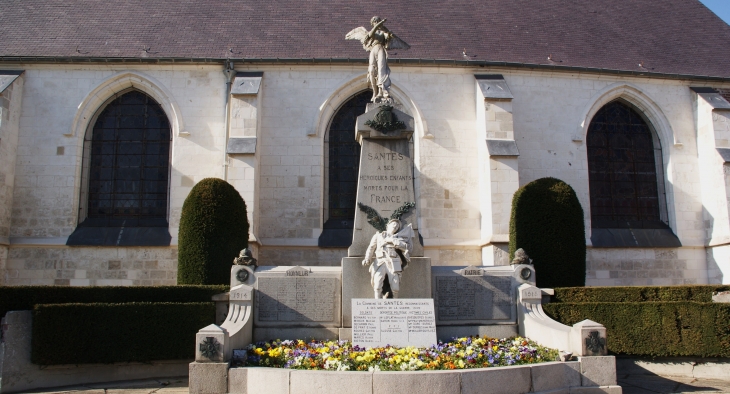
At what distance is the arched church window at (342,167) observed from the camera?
51.9ft

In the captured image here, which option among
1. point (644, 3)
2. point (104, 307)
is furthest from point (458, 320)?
point (644, 3)

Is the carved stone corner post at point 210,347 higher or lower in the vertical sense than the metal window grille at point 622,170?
lower

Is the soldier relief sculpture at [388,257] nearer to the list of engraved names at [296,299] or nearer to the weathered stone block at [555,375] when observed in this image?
the list of engraved names at [296,299]

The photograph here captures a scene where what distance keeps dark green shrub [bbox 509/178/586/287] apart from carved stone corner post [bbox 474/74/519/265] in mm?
1477

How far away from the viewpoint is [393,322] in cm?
803

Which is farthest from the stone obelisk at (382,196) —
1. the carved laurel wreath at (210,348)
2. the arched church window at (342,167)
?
the arched church window at (342,167)

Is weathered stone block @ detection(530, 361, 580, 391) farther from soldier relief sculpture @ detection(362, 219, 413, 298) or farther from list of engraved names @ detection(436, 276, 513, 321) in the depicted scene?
soldier relief sculpture @ detection(362, 219, 413, 298)

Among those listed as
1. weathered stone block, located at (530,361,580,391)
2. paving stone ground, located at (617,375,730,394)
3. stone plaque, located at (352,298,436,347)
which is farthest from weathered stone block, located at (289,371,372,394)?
paving stone ground, located at (617,375,730,394)

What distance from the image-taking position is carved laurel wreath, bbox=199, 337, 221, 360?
7043mm

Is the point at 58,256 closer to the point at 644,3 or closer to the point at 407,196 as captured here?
the point at 407,196

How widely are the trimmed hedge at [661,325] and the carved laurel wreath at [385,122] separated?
410 cm

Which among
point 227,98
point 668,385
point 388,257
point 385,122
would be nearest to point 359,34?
point 385,122

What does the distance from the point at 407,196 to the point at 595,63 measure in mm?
10800

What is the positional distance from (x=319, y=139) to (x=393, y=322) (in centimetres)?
863
